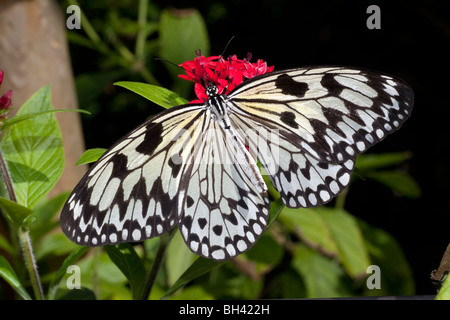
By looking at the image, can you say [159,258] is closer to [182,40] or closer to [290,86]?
[290,86]

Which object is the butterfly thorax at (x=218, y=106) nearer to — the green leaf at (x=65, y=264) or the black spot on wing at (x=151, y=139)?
the black spot on wing at (x=151, y=139)

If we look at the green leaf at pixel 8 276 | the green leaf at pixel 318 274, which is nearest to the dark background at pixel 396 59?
the green leaf at pixel 318 274

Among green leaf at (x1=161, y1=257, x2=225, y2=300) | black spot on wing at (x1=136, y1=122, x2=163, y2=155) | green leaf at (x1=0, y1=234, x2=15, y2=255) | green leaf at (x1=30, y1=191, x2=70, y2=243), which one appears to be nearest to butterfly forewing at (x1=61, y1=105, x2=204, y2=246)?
black spot on wing at (x1=136, y1=122, x2=163, y2=155)

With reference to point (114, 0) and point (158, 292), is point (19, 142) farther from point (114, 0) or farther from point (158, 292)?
point (114, 0)

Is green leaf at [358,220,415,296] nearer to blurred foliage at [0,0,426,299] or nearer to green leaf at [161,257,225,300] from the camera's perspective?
blurred foliage at [0,0,426,299]

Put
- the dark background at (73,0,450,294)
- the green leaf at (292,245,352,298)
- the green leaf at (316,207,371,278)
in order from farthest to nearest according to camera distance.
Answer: the dark background at (73,0,450,294) < the green leaf at (292,245,352,298) < the green leaf at (316,207,371,278)

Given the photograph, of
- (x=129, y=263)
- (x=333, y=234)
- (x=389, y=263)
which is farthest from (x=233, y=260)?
(x=129, y=263)

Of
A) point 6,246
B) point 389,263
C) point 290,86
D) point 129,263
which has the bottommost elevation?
point 389,263

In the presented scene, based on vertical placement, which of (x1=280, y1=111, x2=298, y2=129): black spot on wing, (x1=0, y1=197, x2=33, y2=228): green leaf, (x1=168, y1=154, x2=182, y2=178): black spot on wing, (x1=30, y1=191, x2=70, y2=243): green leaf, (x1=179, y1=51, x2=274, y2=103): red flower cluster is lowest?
(x1=30, y1=191, x2=70, y2=243): green leaf
